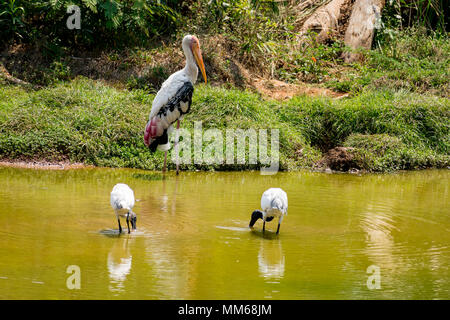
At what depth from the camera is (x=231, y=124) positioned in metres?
10.1

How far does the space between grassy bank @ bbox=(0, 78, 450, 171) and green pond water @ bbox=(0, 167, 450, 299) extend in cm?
82

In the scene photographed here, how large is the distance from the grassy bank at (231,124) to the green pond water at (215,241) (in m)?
0.82

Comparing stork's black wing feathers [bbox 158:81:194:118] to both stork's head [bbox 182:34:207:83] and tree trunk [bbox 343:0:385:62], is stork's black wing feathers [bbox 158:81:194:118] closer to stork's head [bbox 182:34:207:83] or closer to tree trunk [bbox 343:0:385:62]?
stork's head [bbox 182:34:207:83]

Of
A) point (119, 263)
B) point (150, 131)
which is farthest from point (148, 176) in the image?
point (119, 263)

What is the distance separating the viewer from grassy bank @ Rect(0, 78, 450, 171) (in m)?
9.24

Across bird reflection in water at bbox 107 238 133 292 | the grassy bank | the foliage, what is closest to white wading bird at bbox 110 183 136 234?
bird reflection in water at bbox 107 238 133 292

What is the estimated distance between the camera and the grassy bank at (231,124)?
924cm

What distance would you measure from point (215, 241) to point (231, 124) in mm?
4749

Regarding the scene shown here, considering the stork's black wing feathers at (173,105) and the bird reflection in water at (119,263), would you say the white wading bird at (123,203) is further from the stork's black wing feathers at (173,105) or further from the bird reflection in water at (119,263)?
the stork's black wing feathers at (173,105)

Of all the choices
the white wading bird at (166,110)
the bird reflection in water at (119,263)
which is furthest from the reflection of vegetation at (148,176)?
the bird reflection in water at (119,263)

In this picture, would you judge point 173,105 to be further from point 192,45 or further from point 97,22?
point 97,22

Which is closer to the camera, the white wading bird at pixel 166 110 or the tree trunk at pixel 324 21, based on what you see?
the white wading bird at pixel 166 110

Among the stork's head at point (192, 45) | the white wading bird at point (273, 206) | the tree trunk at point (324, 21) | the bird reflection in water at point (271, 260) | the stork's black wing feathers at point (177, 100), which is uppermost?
the tree trunk at point (324, 21)
